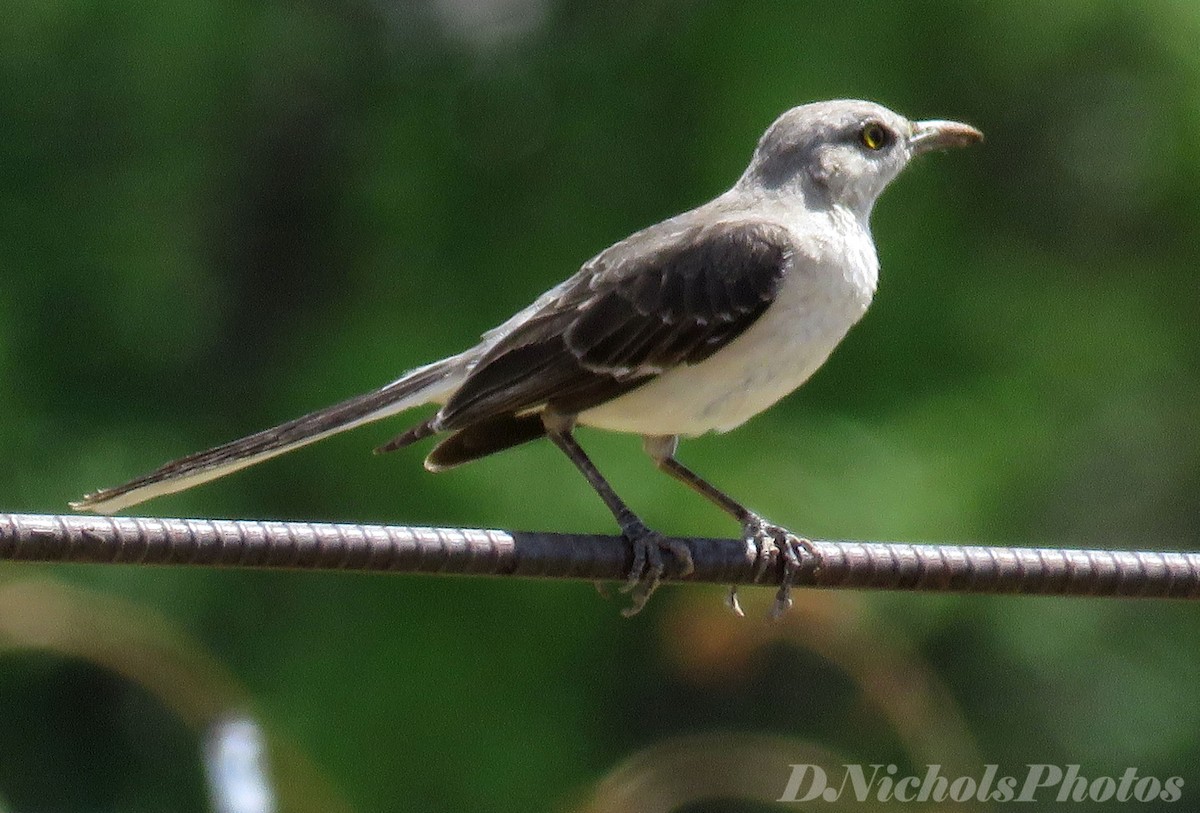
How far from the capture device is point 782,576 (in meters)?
3.94

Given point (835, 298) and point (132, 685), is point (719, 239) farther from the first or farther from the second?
point (132, 685)

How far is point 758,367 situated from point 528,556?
1701 mm

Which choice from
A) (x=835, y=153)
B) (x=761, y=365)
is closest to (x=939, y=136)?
(x=835, y=153)

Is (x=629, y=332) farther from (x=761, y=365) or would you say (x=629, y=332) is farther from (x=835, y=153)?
(x=835, y=153)

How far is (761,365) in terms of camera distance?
15.0 ft

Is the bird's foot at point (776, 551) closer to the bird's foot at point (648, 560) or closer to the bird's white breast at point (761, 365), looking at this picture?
the bird's foot at point (648, 560)

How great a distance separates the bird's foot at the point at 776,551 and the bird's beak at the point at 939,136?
1.60 metres

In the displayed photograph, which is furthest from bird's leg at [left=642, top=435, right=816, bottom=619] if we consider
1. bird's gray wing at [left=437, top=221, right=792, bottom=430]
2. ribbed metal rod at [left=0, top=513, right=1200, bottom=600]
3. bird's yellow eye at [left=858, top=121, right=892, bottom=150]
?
bird's yellow eye at [left=858, top=121, right=892, bottom=150]

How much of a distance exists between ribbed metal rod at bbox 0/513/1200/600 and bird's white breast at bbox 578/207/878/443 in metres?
1.00

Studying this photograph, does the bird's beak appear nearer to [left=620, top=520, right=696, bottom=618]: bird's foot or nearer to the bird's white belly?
the bird's white belly

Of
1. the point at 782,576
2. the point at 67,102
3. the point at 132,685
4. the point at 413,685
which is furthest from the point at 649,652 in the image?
the point at 67,102

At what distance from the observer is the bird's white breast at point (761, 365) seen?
458cm

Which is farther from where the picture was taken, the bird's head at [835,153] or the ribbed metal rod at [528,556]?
the bird's head at [835,153]

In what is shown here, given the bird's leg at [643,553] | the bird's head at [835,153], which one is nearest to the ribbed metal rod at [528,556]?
the bird's leg at [643,553]
